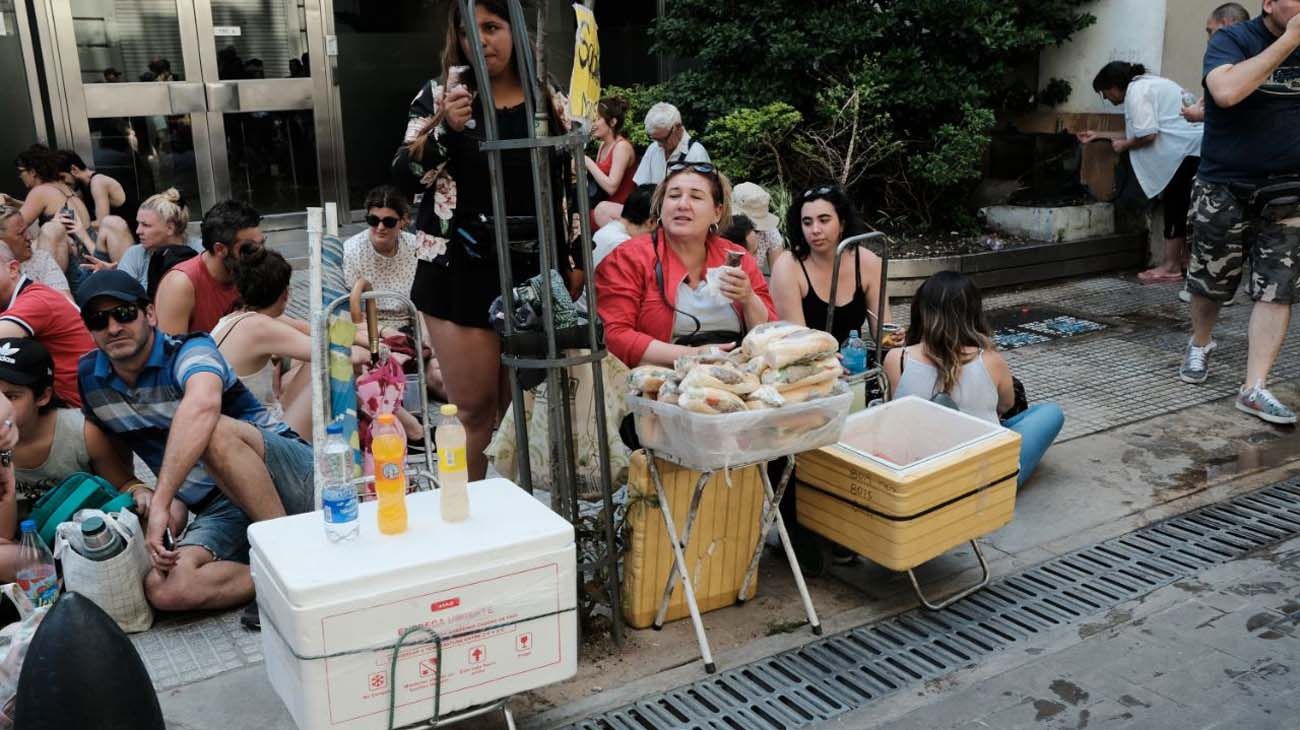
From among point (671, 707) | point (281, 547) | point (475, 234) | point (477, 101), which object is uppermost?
point (477, 101)

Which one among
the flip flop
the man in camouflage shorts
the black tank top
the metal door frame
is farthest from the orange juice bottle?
the metal door frame

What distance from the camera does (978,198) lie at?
10516 mm

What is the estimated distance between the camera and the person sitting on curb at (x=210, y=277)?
5168 millimetres

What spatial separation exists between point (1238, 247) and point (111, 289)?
5.38 m

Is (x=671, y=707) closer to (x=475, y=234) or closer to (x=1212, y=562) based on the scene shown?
(x=475, y=234)

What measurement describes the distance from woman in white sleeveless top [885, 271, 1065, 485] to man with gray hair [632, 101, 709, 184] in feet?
11.7

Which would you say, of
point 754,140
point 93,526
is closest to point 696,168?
point 93,526

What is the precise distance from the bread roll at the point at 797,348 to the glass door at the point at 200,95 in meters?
Answer: 8.27

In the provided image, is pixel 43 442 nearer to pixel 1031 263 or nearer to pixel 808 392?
pixel 808 392

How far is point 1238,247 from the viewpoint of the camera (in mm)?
5922

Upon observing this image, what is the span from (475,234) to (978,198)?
7591 mm

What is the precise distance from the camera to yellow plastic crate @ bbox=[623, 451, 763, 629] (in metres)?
3.76

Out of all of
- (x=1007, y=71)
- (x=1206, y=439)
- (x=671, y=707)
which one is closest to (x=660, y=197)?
(x=671, y=707)

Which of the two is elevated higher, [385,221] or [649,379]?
[385,221]
